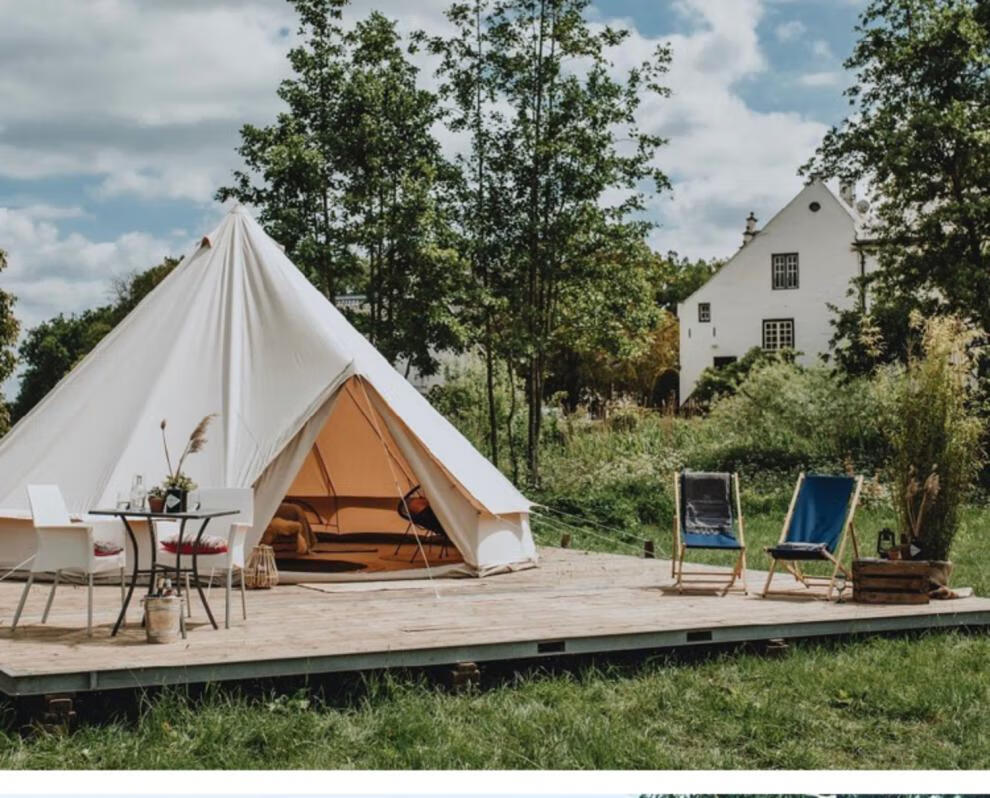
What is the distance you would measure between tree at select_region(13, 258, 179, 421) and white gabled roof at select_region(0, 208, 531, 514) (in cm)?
2475

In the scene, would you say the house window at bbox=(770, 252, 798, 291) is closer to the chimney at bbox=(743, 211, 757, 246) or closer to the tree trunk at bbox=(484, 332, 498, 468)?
the chimney at bbox=(743, 211, 757, 246)

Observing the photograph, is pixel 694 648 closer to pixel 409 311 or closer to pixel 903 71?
pixel 409 311

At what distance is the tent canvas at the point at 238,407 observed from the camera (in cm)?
863

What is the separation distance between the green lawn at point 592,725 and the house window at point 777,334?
23.7 m

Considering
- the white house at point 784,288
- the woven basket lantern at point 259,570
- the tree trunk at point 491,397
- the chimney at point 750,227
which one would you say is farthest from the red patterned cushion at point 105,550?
the chimney at point 750,227

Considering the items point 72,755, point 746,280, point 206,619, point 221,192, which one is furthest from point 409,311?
point 746,280

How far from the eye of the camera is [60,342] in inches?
1518

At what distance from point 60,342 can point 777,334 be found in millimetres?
20863

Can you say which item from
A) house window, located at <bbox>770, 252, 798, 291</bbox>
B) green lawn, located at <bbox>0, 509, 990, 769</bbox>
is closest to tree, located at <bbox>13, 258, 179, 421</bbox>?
house window, located at <bbox>770, 252, 798, 291</bbox>

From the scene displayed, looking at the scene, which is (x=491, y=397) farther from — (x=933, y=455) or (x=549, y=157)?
(x=933, y=455)

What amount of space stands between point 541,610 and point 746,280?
943 inches

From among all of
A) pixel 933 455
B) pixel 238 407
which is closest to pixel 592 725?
pixel 933 455

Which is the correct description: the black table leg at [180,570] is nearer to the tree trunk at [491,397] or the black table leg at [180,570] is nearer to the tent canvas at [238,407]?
the tent canvas at [238,407]

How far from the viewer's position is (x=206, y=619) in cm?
683
